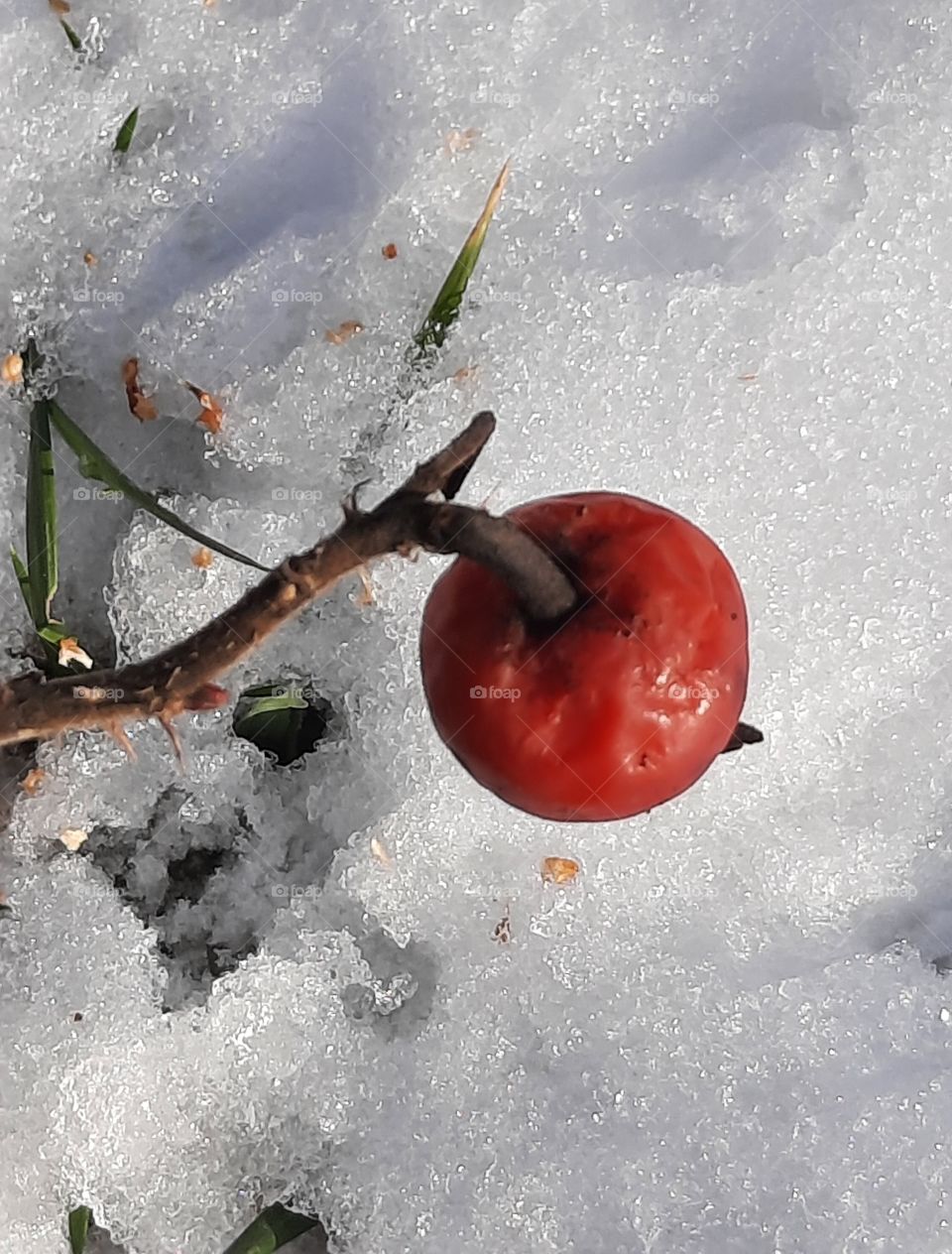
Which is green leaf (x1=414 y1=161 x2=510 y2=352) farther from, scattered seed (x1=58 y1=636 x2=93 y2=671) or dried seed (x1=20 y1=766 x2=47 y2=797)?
dried seed (x1=20 y1=766 x2=47 y2=797)

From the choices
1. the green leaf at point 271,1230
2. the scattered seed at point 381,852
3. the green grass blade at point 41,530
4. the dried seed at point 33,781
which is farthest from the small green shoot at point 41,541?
the green leaf at point 271,1230

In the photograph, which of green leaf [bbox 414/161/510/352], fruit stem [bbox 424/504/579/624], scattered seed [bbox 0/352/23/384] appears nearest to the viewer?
fruit stem [bbox 424/504/579/624]

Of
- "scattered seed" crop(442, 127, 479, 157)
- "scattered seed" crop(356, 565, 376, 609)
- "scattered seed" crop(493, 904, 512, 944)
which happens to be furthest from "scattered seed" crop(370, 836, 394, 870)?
"scattered seed" crop(442, 127, 479, 157)

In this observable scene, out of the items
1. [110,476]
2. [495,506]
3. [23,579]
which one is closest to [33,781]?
[23,579]

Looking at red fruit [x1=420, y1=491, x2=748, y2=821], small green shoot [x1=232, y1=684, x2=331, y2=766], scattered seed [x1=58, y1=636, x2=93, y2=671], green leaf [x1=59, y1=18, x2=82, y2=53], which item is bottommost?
small green shoot [x1=232, y1=684, x2=331, y2=766]

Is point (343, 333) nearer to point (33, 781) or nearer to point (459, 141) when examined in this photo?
point (459, 141)

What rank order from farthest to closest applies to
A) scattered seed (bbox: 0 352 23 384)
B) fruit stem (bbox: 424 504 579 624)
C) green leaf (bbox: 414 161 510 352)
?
scattered seed (bbox: 0 352 23 384) < green leaf (bbox: 414 161 510 352) < fruit stem (bbox: 424 504 579 624)

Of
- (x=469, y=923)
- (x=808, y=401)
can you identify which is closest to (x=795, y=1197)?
(x=469, y=923)
